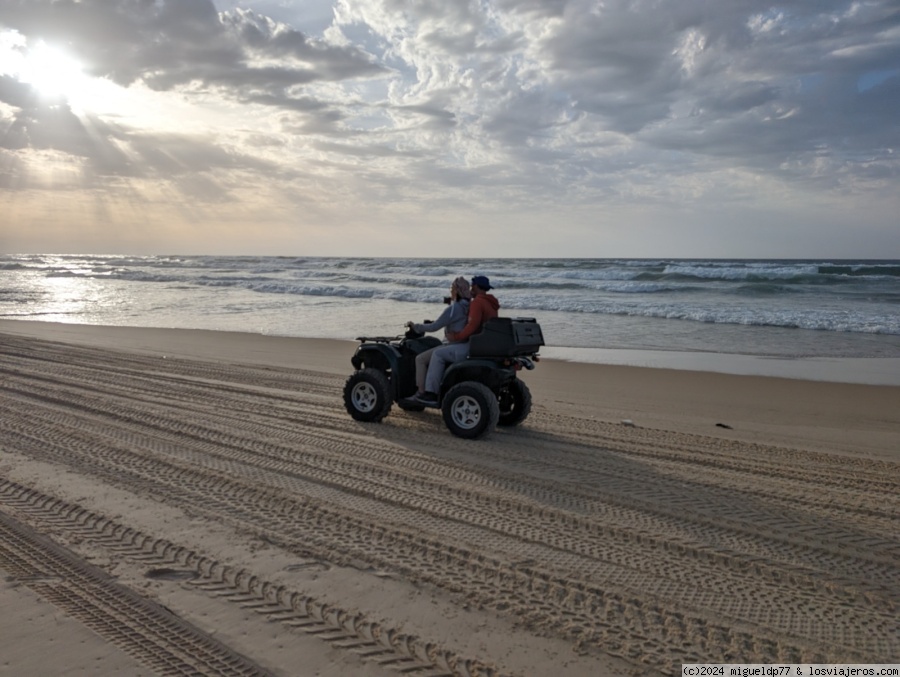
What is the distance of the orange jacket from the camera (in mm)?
6922

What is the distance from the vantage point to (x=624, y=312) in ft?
73.6

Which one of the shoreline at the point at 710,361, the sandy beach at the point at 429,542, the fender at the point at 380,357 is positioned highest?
the fender at the point at 380,357

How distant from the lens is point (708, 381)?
11.0m

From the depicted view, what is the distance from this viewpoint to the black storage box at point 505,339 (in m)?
6.75

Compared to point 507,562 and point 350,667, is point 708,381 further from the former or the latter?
point 350,667

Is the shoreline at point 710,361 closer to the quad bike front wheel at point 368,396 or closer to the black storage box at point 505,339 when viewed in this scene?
the quad bike front wheel at point 368,396

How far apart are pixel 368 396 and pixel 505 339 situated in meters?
1.62

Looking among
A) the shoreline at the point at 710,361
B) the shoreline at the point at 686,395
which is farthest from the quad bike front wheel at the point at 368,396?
the shoreline at the point at 710,361

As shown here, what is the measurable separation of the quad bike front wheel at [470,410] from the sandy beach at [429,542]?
0.17 meters

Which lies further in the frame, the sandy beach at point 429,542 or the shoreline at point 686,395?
the shoreline at point 686,395

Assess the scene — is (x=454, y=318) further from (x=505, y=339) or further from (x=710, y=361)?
(x=710, y=361)

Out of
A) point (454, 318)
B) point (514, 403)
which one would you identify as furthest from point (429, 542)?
point (514, 403)

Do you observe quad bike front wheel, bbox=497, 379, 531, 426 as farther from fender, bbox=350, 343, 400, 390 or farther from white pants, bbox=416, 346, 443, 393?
fender, bbox=350, 343, 400, 390

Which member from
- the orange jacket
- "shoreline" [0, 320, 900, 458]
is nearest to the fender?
the orange jacket
